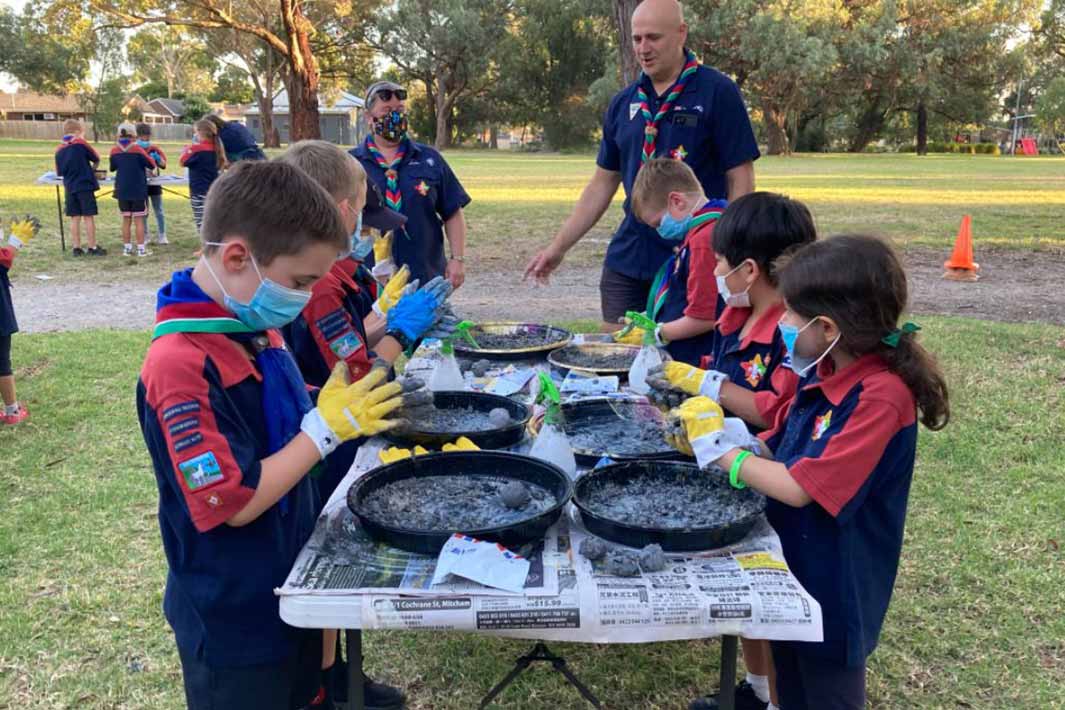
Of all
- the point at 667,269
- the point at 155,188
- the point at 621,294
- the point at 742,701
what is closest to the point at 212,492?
the point at 742,701

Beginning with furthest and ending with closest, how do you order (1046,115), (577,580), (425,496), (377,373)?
(1046,115) < (425,496) < (377,373) < (577,580)

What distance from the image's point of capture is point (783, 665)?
1.90 metres

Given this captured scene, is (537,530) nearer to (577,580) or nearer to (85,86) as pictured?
(577,580)

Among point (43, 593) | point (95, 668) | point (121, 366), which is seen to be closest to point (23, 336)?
point (121, 366)

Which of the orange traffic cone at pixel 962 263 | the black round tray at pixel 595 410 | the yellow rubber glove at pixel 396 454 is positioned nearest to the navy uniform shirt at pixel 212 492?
the yellow rubber glove at pixel 396 454

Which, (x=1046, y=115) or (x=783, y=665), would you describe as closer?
Result: (x=783, y=665)

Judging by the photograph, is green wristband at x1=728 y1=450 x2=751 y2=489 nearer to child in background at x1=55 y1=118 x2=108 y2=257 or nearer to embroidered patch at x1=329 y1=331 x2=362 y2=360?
embroidered patch at x1=329 y1=331 x2=362 y2=360

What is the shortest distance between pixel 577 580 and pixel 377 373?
0.57m

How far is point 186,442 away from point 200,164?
9.32 meters

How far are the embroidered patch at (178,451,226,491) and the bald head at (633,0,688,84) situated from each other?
286cm

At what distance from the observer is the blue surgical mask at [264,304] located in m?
1.59

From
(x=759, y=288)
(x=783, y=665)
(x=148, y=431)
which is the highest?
(x=759, y=288)

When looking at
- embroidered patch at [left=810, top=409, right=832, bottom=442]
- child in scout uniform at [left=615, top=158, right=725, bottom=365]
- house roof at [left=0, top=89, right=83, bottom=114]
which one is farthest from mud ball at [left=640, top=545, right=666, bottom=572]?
house roof at [left=0, top=89, right=83, bottom=114]

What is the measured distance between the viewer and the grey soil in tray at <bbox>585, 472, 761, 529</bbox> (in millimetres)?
1655
